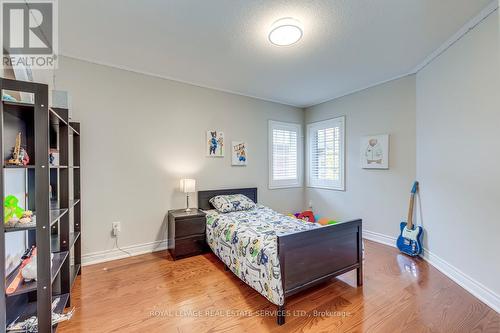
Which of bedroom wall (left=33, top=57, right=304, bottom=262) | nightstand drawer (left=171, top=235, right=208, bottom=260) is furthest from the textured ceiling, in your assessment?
nightstand drawer (left=171, top=235, right=208, bottom=260)

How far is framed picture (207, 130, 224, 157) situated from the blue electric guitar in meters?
2.91

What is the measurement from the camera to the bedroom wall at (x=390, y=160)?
3240 millimetres

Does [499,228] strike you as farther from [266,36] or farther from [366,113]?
[266,36]

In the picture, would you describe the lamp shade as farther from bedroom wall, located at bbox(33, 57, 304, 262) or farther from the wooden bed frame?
the wooden bed frame

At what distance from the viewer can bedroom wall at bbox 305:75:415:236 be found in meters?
3.24

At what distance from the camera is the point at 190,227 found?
303 centimetres

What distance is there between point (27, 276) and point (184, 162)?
223 centimetres

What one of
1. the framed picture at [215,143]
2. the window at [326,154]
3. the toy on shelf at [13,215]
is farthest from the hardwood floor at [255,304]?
the window at [326,154]

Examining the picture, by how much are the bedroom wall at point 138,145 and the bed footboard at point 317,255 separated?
6.96 feet

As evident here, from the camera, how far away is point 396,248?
3291 mm

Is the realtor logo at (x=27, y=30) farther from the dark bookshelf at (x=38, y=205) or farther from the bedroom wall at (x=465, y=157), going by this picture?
the bedroom wall at (x=465, y=157)

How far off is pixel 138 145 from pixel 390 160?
12.2ft

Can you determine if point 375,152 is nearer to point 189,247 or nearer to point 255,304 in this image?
point 255,304

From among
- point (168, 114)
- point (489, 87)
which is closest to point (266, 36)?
point (168, 114)
